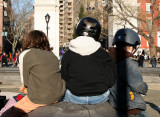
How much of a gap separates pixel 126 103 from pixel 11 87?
34.1 ft

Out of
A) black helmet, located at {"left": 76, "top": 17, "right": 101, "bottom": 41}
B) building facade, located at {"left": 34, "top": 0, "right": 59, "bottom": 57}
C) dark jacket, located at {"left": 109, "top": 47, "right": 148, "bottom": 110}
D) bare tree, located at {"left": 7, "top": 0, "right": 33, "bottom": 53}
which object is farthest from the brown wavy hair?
bare tree, located at {"left": 7, "top": 0, "right": 33, "bottom": 53}

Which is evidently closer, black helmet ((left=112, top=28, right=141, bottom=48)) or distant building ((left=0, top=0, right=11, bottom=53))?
black helmet ((left=112, top=28, right=141, bottom=48))

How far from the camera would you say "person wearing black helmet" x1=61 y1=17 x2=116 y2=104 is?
2.72 metres

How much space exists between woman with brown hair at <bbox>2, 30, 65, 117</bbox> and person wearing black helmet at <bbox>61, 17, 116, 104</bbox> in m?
0.12

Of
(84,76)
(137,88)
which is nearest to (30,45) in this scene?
(84,76)

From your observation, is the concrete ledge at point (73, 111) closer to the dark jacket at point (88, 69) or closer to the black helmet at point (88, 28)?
the dark jacket at point (88, 69)

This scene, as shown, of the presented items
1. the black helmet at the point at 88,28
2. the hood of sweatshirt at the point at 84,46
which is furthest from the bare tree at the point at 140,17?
the hood of sweatshirt at the point at 84,46

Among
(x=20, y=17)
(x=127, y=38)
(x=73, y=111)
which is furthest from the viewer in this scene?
(x=20, y=17)

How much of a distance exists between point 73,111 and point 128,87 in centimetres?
69

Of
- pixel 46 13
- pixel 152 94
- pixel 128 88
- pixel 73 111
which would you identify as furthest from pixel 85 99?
pixel 46 13

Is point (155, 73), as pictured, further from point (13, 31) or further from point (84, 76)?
point (13, 31)

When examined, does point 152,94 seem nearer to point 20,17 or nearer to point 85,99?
point 85,99

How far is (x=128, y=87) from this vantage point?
289cm

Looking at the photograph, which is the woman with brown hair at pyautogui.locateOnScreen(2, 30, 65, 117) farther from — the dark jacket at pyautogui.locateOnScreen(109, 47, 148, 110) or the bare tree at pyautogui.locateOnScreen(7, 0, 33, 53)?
the bare tree at pyautogui.locateOnScreen(7, 0, 33, 53)
